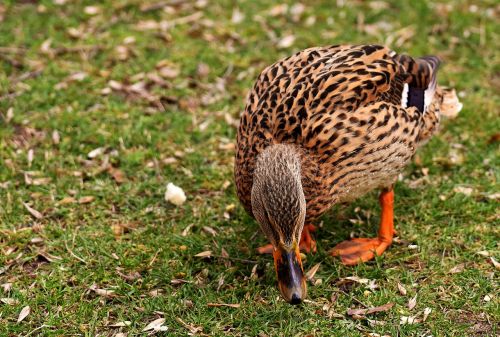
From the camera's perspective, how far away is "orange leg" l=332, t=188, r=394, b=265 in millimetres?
5133

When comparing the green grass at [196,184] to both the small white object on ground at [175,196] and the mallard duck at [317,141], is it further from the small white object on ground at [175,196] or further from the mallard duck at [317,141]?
the mallard duck at [317,141]

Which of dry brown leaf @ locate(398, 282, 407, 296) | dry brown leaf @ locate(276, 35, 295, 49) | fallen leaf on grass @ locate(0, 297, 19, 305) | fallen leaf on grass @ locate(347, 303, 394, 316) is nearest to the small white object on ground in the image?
fallen leaf on grass @ locate(0, 297, 19, 305)

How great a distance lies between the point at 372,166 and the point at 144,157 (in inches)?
88.0

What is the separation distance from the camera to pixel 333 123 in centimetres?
468

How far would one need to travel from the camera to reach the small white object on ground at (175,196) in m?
5.72

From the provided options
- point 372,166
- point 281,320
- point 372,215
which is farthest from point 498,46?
point 281,320

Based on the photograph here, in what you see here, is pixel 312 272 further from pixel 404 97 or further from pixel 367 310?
pixel 404 97

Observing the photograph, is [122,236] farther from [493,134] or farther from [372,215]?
[493,134]

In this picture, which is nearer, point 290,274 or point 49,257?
point 290,274

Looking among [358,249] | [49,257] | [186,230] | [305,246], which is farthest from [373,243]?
[49,257]

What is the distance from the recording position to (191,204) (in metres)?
5.78

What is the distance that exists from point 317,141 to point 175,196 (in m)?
1.52

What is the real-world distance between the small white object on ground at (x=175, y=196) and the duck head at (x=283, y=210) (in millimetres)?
1359

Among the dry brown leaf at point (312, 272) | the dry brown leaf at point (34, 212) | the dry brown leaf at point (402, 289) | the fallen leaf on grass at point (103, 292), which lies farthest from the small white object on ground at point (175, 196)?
the dry brown leaf at point (402, 289)
